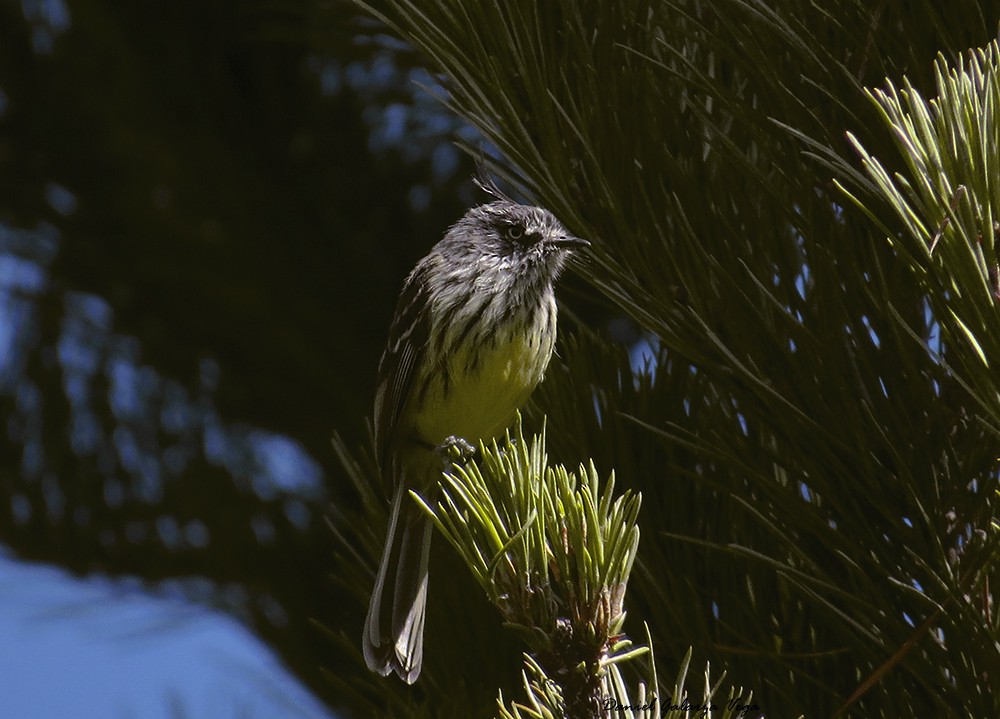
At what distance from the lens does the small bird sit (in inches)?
81.7

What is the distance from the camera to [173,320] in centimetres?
237

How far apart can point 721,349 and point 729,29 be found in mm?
326

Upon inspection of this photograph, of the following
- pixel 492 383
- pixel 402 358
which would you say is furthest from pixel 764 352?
pixel 402 358

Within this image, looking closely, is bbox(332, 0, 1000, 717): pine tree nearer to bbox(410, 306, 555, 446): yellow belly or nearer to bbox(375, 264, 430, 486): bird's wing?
bbox(410, 306, 555, 446): yellow belly

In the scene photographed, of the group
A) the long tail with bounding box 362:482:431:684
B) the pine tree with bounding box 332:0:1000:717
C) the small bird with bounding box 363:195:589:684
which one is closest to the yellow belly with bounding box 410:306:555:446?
the small bird with bounding box 363:195:589:684

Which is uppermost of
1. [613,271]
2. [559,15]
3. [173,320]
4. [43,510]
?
[559,15]

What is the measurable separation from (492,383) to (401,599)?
0.50 m

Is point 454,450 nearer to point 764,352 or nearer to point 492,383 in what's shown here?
point 492,383

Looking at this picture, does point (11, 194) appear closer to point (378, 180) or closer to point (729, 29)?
point (378, 180)

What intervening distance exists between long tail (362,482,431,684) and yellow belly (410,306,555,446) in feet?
0.57

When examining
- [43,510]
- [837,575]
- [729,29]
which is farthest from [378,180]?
[837,575]

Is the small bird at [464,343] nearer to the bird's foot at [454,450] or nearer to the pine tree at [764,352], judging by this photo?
the bird's foot at [454,450]

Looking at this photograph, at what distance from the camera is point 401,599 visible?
1.70 m

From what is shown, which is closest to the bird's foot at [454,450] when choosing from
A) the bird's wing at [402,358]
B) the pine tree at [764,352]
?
the bird's wing at [402,358]
